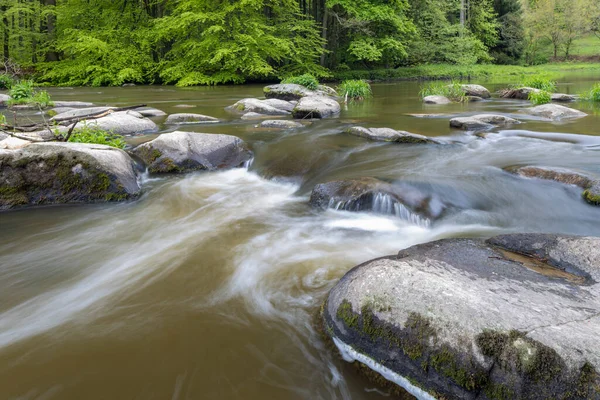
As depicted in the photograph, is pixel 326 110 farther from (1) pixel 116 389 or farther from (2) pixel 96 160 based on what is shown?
(1) pixel 116 389

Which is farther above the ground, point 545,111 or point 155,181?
point 545,111

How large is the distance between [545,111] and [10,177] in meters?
11.2

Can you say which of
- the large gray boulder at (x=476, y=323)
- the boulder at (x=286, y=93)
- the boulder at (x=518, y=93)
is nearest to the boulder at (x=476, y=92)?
the boulder at (x=518, y=93)

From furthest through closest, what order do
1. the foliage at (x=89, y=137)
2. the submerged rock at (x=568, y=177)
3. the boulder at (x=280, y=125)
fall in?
the boulder at (x=280, y=125) < the foliage at (x=89, y=137) < the submerged rock at (x=568, y=177)

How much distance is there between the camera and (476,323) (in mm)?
2033

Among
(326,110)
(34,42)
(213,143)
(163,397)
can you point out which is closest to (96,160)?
(213,143)

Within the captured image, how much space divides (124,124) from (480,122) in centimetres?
766

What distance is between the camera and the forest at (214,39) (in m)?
21.2

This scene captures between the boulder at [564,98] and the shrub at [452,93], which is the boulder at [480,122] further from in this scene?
the boulder at [564,98]

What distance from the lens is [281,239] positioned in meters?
4.32

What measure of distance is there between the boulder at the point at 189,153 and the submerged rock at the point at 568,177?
424 cm

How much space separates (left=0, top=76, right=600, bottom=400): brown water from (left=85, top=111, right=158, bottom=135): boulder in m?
2.82

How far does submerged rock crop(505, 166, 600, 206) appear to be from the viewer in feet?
14.8

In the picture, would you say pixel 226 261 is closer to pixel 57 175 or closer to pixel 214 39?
pixel 57 175
